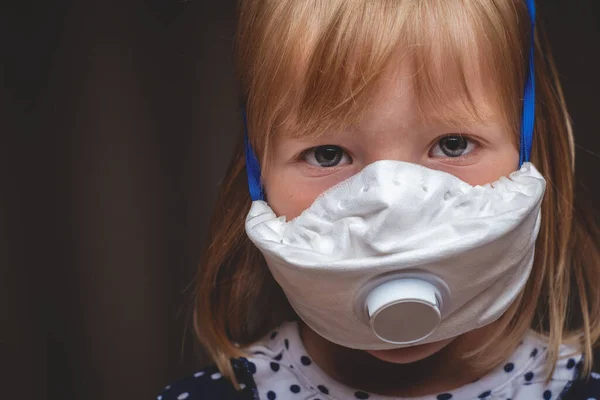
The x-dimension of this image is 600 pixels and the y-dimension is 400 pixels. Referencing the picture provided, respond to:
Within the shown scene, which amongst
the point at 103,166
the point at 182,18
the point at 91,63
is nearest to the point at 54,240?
the point at 103,166

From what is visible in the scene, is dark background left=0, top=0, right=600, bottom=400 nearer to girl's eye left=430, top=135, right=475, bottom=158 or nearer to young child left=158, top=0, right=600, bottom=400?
young child left=158, top=0, right=600, bottom=400

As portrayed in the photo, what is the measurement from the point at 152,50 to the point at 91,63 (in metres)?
0.13

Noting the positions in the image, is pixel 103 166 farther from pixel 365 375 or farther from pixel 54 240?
pixel 365 375

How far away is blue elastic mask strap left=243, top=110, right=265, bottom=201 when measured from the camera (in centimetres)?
135

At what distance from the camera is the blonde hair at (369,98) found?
118cm

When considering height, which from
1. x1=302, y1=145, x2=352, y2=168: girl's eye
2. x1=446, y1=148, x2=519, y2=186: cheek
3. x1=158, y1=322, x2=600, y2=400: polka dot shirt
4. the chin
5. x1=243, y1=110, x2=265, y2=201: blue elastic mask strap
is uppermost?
x1=302, y1=145, x2=352, y2=168: girl's eye

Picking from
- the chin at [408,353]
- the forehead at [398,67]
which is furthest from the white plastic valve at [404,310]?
the forehead at [398,67]

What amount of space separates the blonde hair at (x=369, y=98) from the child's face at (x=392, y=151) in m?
0.02

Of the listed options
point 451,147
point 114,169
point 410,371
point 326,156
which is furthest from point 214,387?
point 114,169

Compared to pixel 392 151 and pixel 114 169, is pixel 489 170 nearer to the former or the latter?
pixel 392 151

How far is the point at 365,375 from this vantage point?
4.50ft

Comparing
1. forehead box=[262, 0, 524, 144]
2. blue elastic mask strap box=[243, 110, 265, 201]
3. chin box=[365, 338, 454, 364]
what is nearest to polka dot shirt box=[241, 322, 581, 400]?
chin box=[365, 338, 454, 364]

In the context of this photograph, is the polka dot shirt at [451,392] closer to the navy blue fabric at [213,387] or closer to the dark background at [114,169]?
the navy blue fabric at [213,387]

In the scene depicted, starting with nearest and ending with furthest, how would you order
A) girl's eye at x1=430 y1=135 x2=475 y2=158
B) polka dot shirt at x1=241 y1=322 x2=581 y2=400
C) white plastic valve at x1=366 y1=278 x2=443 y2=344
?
1. white plastic valve at x1=366 y1=278 x2=443 y2=344
2. girl's eye at x1=430 y1=135 x2=475 y2=158
3. polka dot shirt at x1=241 y1=322 x2=581 y2=400
